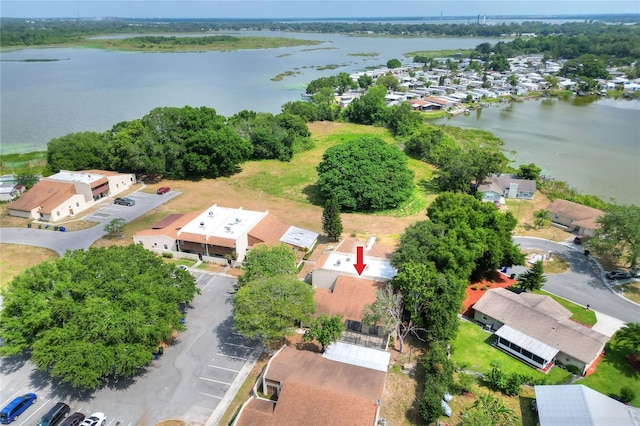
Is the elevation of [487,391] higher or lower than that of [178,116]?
lower

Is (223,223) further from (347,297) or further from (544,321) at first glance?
(544,321)

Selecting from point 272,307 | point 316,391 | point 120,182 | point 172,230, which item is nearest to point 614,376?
point 316,391

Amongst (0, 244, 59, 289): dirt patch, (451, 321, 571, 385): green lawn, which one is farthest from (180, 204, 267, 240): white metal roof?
(451, 321, 571, 385): green lawn

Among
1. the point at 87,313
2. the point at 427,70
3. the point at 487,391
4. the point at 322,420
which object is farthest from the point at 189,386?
the point at 427,70

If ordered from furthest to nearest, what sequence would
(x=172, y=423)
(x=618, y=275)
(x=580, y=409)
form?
(x=618, y=275), (x=172, y=423), (x=580, y=409)

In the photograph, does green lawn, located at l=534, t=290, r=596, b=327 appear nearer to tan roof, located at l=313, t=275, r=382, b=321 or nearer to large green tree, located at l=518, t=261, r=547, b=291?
large green tree, located at l=518, t=261, r=547, b=291

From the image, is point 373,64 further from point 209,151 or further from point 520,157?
point 209,151

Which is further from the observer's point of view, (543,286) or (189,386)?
(543,286)
